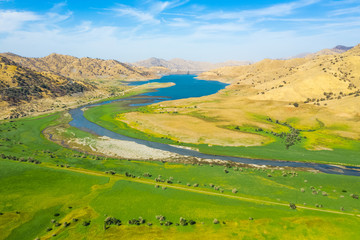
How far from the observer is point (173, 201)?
44.6 metres

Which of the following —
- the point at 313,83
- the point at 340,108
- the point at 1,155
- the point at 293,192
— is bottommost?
the point at 293,192

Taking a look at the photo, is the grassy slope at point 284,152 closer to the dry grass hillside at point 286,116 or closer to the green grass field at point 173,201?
the dry grass hillside at point 286,116

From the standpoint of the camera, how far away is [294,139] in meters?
91.4

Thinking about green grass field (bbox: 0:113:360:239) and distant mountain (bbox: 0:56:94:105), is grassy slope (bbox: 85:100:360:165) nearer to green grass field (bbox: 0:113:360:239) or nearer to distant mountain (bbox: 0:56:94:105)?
green grass field (bbox: 0:113:360:239)

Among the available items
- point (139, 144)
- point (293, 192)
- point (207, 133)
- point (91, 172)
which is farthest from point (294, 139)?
point (91, 172)

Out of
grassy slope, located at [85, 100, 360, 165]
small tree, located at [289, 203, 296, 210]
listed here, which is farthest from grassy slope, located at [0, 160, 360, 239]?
grassy slope, located at [85, 100, 360, 165]

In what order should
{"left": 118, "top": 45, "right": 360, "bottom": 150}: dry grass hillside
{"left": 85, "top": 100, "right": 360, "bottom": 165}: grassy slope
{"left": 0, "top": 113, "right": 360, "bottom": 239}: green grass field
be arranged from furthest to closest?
{"left": 118, "top": 45, "right": 360, "bottom": 150}: dry grass hillside
{"left": 85, "top": 100, "right": 360, "bottom": 165}: grassy slope
{"left": 0, "top": 113, "right": 360, "bottom": 239}: green grass field

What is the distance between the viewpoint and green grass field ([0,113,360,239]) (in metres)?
35.5

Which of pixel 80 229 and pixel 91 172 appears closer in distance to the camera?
pixel 80 229

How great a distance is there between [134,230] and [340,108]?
13055 centimetres

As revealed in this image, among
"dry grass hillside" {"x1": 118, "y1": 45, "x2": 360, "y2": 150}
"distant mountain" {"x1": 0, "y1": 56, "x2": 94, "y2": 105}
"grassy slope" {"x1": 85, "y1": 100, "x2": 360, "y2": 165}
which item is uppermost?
"distant mountain" {"x1": 0, "y1": 56, "x2": 94, "y2": 105}

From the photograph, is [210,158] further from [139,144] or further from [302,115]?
[302,115]

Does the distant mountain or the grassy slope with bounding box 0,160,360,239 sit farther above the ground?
Result: the distant mountain

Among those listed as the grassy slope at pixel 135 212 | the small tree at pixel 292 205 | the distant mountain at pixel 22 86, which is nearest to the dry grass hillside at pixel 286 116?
the small tree at pixel 292 205
